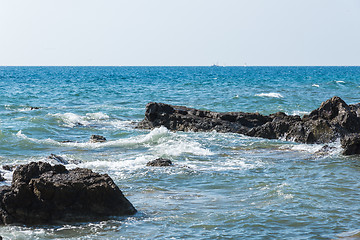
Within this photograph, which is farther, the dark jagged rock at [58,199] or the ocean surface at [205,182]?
the dark jagged rock at [58,199]

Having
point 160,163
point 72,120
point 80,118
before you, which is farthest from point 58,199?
point 80,118

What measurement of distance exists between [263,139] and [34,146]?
831 cm

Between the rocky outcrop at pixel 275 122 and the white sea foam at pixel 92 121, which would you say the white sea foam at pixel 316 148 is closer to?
the rocky outcrop at pixel 275 122

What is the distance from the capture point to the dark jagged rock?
8.70 m

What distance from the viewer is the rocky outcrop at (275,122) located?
18.1 metres

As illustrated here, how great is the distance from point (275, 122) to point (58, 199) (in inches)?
493

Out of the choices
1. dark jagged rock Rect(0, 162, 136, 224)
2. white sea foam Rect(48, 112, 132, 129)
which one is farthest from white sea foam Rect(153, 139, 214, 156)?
dark jagged rock Rect(0, 162, 136, 224)

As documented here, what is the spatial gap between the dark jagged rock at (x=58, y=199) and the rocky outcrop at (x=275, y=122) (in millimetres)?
8511

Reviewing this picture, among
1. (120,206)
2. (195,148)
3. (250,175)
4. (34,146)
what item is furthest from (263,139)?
(120,206)

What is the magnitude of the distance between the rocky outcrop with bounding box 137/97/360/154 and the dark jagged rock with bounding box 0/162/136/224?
8.51 metres

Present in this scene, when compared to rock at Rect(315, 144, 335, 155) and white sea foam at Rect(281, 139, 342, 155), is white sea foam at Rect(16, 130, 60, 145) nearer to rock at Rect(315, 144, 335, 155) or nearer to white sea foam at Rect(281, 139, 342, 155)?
white sea foam at Rect(281, 139, 342, 155)

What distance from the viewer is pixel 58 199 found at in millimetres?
8828

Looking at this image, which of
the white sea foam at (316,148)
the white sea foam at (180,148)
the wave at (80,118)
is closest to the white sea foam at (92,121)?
the wave at (80,118)

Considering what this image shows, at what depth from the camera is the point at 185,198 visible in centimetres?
1055
